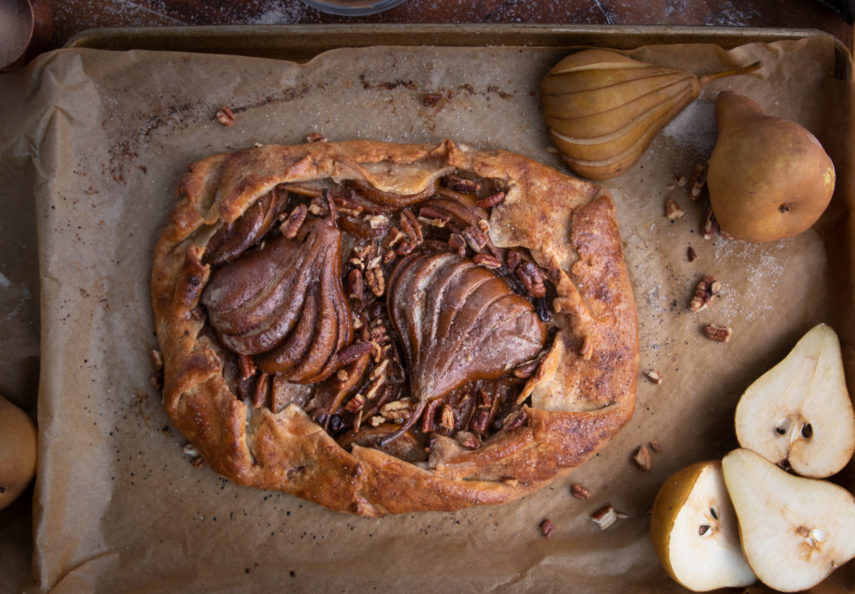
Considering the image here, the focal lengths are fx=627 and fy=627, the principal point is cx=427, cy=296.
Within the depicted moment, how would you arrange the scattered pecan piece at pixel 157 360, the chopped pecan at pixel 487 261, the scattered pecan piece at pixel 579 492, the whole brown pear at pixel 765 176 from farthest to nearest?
the scattered pecan piece at pixel 579 492 → the scattered pecan piece at pixel 157 360 → the chopped pecan at pixel 487 261 → the whole brown pear at pixel 765 176

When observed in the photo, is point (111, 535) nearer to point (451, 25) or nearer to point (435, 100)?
point (435, 100)

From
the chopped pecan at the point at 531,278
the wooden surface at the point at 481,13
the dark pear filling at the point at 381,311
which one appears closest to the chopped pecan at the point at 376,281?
the dark pear filling at the point at 381,311

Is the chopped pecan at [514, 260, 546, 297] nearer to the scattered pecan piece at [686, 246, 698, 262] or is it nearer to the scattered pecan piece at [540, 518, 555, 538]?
the scattered pecan piece at [686, 246, 698, 262]

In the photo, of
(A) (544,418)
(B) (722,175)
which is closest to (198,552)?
(A) (544,418)

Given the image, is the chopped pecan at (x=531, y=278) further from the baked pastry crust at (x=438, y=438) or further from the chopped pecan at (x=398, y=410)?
the chopped pecan at (x=398, y=410)

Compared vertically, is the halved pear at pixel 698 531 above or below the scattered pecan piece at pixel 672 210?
below

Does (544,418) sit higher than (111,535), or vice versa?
(544,418)
